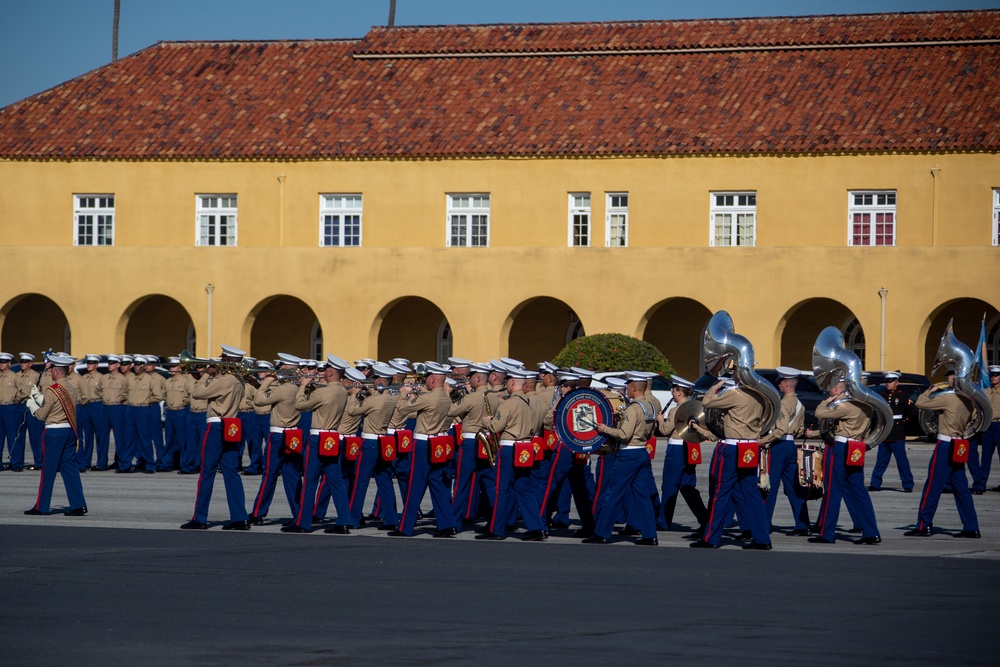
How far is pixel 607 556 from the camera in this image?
1455 centimetres

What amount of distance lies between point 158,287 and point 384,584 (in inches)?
1124

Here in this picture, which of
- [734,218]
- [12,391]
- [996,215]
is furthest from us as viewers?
[734,218]

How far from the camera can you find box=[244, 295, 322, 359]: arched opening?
4156cm

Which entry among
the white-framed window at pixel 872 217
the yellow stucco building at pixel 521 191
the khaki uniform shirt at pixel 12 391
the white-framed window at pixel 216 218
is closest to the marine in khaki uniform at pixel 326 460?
the khaki uniform shirt at pixel 12 391

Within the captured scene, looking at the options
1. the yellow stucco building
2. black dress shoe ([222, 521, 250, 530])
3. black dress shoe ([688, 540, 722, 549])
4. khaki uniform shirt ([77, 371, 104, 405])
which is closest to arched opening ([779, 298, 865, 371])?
the yellow stucco building

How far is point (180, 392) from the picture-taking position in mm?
24891

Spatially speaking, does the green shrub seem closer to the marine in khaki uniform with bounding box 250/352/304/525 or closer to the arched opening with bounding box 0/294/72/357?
the arched opening with bounding box 0/294/72/357

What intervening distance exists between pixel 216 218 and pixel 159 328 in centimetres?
419

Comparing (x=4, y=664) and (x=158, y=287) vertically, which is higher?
(x=158, y=287)

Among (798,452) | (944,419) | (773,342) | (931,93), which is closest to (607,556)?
(798,452)

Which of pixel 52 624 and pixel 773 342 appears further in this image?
pixel 773 342

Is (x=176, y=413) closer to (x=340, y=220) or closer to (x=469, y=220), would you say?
(x=469, y=220)

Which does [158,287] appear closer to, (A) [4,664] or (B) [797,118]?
(B) [797,118]

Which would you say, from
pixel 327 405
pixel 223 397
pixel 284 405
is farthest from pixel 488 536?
pixel 223 397
